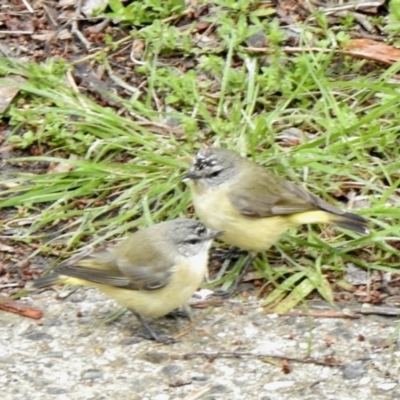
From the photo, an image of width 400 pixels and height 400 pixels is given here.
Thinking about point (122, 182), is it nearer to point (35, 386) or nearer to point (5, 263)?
point (5, 263)

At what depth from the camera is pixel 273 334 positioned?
6535 millimetres

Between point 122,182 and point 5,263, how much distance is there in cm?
99

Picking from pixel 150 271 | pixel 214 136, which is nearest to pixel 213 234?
pixel 150 271

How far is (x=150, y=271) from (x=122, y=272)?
0.16 m

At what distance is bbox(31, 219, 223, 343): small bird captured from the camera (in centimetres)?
644

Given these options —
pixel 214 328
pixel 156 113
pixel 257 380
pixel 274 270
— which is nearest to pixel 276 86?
pixel 156 113

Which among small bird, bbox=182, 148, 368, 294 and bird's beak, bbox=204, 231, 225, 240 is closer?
bird's beak, bbox=204, 231, 225, 240

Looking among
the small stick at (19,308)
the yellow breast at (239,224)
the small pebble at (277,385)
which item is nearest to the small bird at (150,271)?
the small stick at (19,308)

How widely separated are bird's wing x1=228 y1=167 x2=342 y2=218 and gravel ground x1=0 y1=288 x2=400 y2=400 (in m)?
0.58

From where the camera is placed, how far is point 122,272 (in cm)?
648

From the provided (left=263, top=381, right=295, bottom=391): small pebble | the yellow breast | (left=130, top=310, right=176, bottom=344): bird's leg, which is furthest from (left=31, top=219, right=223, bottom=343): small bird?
(left=263, top=381, right=295, bottom=391): small pebble

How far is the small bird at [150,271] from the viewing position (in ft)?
21.1

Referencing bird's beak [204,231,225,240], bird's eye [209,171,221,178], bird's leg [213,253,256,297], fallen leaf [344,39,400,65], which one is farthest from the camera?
fallen leaf [344,39,400,65]

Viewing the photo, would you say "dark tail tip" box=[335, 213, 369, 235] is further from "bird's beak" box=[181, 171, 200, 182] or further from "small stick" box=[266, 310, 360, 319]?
"bird's beak" box=[181, 171, 200, 182]
